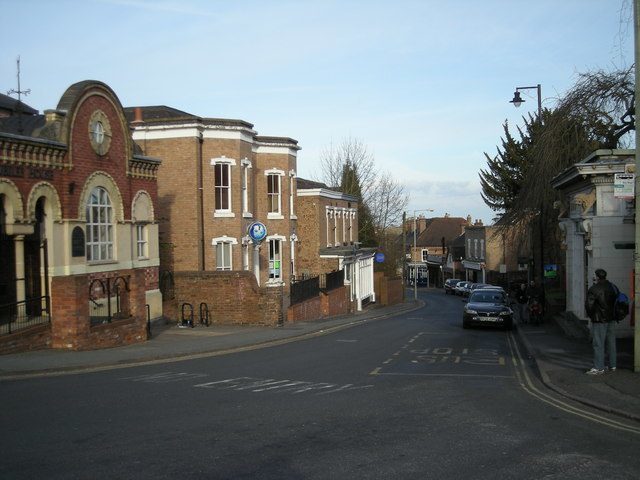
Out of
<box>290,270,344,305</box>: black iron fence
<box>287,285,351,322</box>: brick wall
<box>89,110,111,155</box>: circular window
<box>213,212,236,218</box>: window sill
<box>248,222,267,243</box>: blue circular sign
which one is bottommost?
<box>287,285,351,322</box>: brick wall

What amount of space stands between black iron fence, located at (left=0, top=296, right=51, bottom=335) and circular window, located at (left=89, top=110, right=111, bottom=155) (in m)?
4.78

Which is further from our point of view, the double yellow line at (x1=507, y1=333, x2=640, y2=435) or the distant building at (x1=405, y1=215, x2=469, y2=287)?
the distant building at (x1=405, y1=215, x2=469, y2=287)

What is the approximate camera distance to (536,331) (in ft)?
84.6

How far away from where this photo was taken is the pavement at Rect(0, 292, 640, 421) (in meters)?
12.0

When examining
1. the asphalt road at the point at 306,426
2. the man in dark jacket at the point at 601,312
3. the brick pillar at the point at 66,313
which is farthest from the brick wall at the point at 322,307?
the man in dark jacket at the point at 601,312

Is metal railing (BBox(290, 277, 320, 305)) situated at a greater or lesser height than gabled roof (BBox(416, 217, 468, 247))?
lesser

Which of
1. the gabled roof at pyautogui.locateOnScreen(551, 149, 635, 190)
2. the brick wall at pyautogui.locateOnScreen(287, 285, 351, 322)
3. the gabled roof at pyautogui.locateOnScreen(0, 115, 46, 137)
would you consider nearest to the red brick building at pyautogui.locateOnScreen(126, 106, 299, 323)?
the brick wall at pyautogui.locateOnScreen(287, 285, 351, 322)

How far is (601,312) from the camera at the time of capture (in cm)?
1285

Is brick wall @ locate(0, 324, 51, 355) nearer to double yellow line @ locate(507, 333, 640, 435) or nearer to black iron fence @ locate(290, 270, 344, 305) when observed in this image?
double yellow line @ locate(507, 333, 640, 435)

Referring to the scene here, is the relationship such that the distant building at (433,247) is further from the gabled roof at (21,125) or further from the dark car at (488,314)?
the gabled roof at (21,125)

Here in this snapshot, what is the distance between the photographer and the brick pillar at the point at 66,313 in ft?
61.4

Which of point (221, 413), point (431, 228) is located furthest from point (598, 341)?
point (431, 228)

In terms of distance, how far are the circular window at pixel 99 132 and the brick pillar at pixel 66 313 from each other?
4407 millimetres

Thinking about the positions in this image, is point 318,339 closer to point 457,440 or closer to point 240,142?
point 240,142
